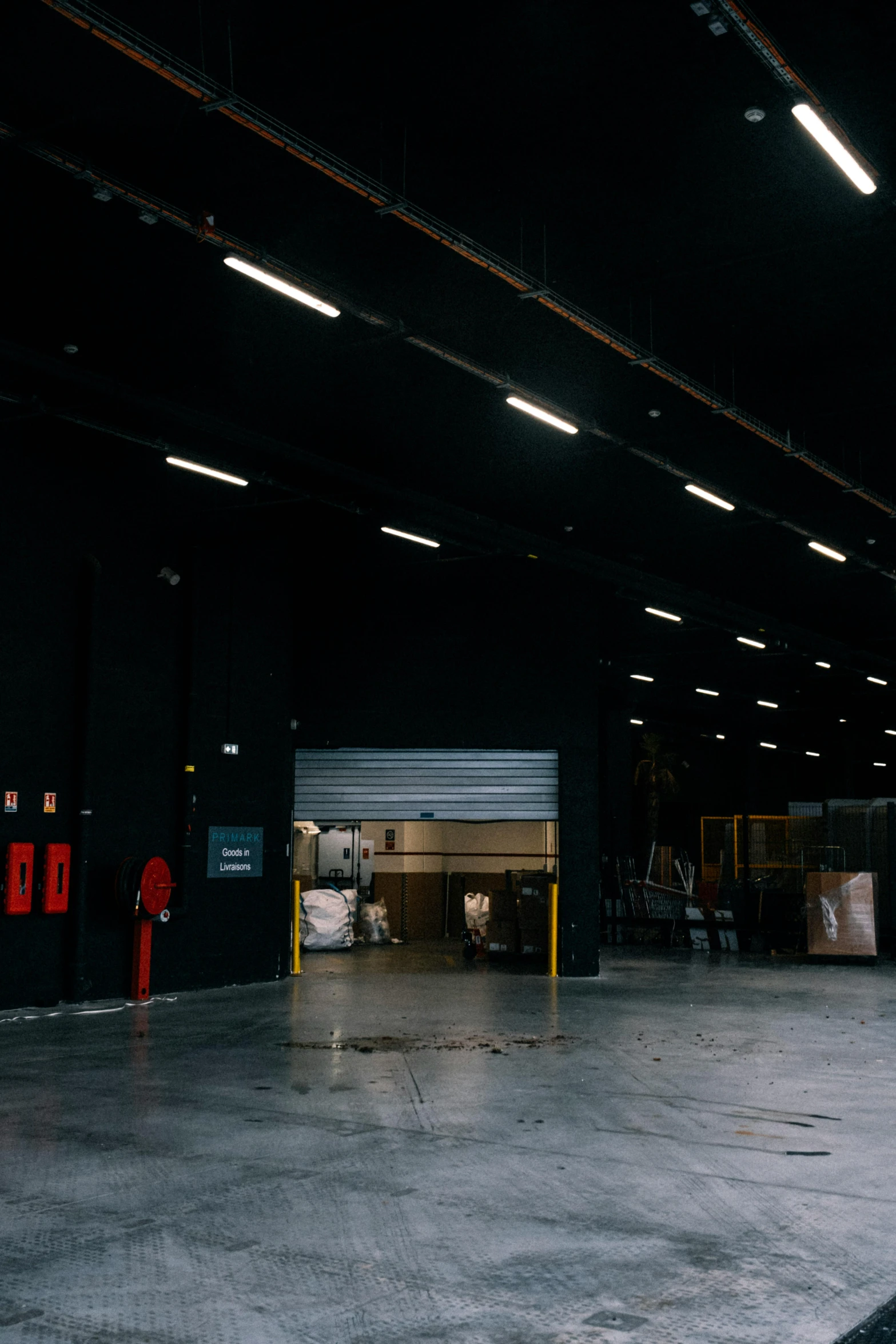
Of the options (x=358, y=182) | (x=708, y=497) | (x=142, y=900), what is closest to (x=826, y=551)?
(x=708, y=497)

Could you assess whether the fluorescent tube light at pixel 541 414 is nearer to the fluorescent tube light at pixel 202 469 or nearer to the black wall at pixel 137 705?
the fluorescent tube light at pixel 202 469

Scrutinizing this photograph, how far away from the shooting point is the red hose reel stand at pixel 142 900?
1087cm

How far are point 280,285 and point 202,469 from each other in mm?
3410

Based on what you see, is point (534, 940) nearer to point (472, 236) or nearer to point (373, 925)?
point (373, 925)

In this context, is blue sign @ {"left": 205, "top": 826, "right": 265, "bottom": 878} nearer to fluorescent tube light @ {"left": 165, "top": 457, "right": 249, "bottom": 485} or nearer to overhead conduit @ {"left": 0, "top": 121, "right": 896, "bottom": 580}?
fluorescent tube light @ {"left": 165, "top": 457, "right": 249, "bottom": 485}

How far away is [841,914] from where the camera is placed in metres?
16.9

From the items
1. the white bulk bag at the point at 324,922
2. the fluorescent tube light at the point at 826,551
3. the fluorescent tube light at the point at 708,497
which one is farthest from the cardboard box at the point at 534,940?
the fluorescent tube light at the point at 826,551

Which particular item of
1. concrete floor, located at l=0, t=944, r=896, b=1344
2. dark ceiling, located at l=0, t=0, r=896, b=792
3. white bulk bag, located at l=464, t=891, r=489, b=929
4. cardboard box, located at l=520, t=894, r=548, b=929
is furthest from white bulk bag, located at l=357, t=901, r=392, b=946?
concrete floor, located at l=0, t=944, r=896, b=1344

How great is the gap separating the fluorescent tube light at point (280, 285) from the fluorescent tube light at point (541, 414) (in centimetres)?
208

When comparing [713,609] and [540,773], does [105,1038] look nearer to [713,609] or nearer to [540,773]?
[540,773]

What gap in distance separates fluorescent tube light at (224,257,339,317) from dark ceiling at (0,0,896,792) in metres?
0.41

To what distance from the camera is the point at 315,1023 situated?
9.78 m

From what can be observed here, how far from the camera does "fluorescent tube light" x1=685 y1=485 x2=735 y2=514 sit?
13.2m

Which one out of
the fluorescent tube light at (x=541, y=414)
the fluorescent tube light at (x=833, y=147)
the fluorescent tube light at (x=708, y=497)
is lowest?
the fluorescent tube light at (x=541, y=414)
